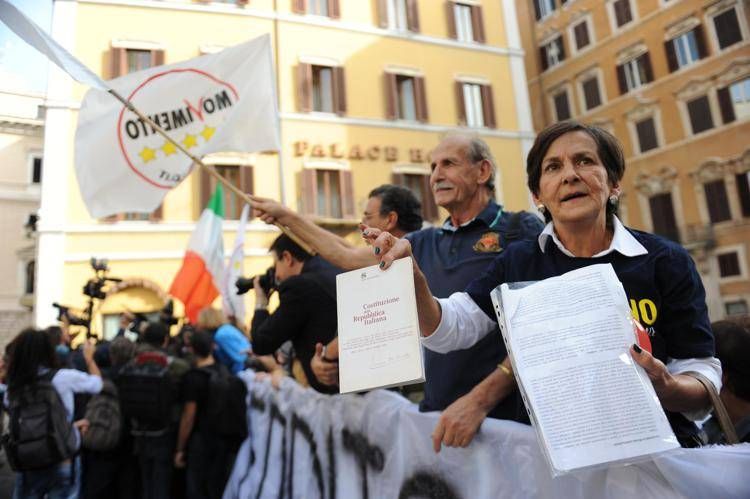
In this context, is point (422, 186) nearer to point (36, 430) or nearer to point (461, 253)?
point (36, 430)

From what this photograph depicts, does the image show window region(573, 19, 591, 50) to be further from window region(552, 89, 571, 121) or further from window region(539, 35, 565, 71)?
window region(552, 89, 571, 121)

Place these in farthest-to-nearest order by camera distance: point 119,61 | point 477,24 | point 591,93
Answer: point 591,93, point 477,24, point 119,61

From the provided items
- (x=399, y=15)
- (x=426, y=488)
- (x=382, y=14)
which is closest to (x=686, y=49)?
(x=399, y=15)

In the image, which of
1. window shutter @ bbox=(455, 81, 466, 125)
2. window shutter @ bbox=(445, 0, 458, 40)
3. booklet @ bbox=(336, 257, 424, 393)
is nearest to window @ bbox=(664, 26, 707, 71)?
window shutter @ bbox=(445, 0, 458, 40)

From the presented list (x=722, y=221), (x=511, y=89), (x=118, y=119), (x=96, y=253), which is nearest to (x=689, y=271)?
(x=118, y=119)

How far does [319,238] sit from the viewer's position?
2.73m

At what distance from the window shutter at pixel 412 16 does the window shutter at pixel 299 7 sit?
318 centimetres

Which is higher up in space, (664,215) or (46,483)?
(664,215)

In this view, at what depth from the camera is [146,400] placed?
4.23m

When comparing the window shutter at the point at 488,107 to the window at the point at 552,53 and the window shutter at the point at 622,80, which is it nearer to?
the window shutter at the point at 622,80

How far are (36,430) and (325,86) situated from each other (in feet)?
45.4

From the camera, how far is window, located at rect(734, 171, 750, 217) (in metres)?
18.9

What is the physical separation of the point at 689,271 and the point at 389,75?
1615 centimetres

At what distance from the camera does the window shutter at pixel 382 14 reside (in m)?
17.2
